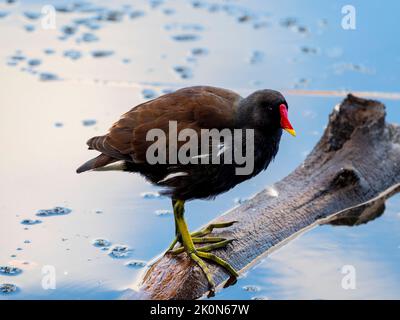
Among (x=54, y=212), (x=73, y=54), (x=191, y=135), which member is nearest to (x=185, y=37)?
(x=73, y=54)

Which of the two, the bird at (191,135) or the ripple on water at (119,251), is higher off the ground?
the bird at (191,135)

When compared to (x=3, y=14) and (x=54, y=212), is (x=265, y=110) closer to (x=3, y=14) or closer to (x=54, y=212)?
(x=54, y=212)

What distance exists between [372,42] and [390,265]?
8.88 feet

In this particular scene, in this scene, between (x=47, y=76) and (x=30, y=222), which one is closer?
(x=30, y=222)

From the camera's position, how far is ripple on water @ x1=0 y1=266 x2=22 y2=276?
12.9 ft

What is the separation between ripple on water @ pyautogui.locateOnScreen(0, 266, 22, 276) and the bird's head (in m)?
1.24

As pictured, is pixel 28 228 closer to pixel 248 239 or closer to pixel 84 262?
pixel 84 262

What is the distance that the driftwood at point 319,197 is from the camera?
3.66m

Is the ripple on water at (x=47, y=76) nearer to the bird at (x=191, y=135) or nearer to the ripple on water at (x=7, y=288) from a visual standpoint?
the bird at (x=191, y=135)

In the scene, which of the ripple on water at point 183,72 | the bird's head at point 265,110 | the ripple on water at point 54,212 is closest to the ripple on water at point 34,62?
the ripple on water at point 183,72

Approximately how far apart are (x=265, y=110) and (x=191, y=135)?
1.11 feet

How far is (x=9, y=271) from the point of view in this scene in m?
3.95

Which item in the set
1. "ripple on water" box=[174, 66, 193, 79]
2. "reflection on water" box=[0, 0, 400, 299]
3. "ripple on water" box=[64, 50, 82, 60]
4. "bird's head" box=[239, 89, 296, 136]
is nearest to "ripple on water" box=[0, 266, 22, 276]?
"reflection on water" box=[0, 0, 400, 299]

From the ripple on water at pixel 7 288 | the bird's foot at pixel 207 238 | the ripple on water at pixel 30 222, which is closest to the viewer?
the ripple on water at pixel 7 288
